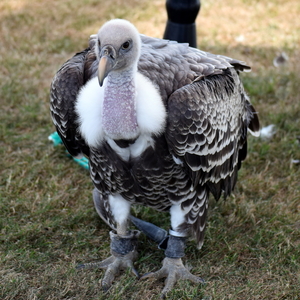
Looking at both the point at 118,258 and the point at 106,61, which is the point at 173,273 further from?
the point at 106,61

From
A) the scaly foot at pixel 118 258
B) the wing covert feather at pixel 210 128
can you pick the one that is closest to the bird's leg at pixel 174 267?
the scaly foot at pixel 118 258

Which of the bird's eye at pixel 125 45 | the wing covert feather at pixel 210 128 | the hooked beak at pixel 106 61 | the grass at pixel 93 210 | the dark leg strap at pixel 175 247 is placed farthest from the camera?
the dark leg strap at pixel 175 247

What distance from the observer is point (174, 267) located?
3510 mm

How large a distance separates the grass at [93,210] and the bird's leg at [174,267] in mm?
70

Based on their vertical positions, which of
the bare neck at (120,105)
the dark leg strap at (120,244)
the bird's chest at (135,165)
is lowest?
the dark leg strap at (120,244)

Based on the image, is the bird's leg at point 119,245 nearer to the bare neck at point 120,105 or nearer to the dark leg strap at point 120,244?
the dark leg strap at point 120,244

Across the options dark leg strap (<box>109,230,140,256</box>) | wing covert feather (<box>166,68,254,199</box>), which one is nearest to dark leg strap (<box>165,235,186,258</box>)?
dark leg strap (<box>109,230,140,256</box>)

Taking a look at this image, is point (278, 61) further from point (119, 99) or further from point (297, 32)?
point (119, 99)

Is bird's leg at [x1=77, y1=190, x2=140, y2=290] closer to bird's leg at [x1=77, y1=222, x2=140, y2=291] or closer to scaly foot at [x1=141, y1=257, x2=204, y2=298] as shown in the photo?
bird's leg at [x1=77, y1=222, x2=140, y2=291]

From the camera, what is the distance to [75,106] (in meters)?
3.10

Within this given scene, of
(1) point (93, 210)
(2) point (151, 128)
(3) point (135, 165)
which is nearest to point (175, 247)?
(3) point (135, 165)

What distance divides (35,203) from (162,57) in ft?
5.83

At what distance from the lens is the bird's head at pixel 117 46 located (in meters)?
2.72

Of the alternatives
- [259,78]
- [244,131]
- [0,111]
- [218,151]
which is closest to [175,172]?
[218,151]
